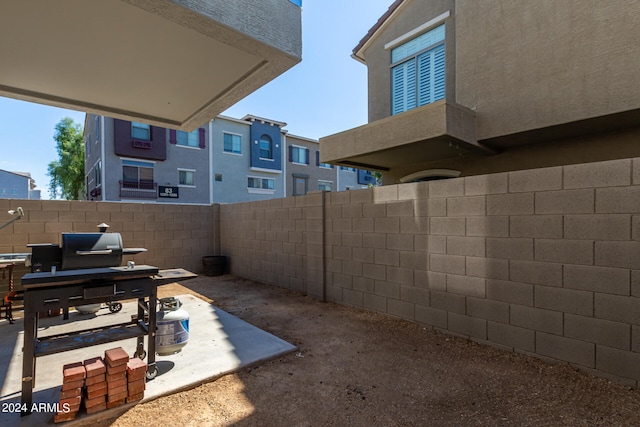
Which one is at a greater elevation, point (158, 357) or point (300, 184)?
point (300, 184)

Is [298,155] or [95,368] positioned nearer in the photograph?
[95,368]

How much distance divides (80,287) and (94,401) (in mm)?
897

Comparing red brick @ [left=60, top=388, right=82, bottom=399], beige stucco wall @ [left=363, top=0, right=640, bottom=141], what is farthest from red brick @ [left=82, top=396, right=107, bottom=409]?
beige stucco wall @ [left=363, top=0, right=640, bottom=141]

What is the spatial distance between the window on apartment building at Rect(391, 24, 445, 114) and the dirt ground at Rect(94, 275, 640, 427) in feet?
17.5

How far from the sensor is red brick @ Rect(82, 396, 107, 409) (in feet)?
8.09

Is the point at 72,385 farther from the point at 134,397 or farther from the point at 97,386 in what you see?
the point at 134,397

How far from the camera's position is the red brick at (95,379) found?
2.47 meters

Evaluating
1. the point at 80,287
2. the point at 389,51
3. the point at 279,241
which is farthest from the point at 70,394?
the point at 389,51

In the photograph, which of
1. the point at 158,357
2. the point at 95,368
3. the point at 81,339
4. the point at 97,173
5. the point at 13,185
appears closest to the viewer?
the point at 95,368

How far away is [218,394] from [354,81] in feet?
31.0

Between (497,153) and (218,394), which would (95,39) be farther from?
(497,153)

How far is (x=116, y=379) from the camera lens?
101 inches

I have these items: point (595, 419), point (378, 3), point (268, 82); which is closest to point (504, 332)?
point (595, 419)

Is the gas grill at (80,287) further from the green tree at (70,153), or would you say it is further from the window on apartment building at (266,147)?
the green tree at (70,153)
